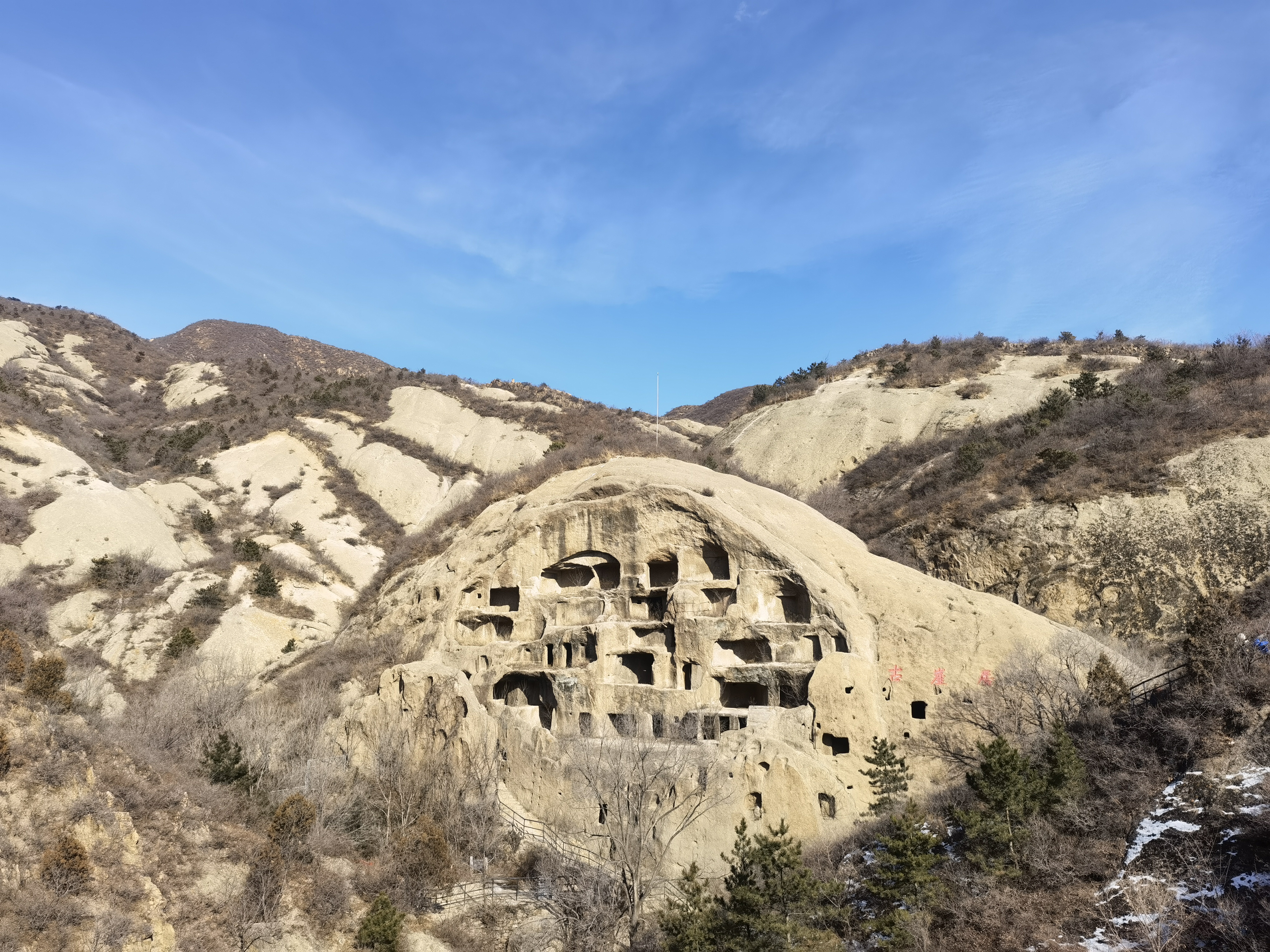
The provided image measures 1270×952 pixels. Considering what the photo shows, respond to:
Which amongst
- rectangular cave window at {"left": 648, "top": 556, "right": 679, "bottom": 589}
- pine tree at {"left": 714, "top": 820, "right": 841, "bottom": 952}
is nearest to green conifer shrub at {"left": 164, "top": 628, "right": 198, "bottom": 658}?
rectangular cave window at {"left": 648, "top": 556, "right": 679, "bottom": 589}

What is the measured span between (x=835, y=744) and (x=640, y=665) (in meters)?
6.68

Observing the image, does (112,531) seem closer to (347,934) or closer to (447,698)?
(447,698)

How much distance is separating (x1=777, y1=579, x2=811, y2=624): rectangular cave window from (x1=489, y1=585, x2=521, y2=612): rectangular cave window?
879cm

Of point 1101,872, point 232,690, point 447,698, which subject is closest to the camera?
point 1101,872

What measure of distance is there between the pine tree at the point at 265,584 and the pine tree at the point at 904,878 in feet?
104

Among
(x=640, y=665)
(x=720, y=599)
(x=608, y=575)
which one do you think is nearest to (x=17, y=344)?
(x=608, y=575)

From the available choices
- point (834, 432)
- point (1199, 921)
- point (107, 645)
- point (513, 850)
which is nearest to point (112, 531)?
point (107, 645)

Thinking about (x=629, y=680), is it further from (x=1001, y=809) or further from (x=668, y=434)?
(x=668, y=434)

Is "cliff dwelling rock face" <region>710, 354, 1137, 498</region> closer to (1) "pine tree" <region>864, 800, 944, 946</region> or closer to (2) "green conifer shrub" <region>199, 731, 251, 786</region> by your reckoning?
(1) "pine tree" <region>864, 800, 944, 946</region>

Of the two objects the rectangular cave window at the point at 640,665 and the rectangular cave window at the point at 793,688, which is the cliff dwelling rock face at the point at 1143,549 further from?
the rectangular cave window at the point at 640,665

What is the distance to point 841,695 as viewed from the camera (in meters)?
20.7

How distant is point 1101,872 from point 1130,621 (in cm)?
1472

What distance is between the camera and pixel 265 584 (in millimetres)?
37812

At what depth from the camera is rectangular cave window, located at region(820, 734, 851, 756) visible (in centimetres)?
2048
